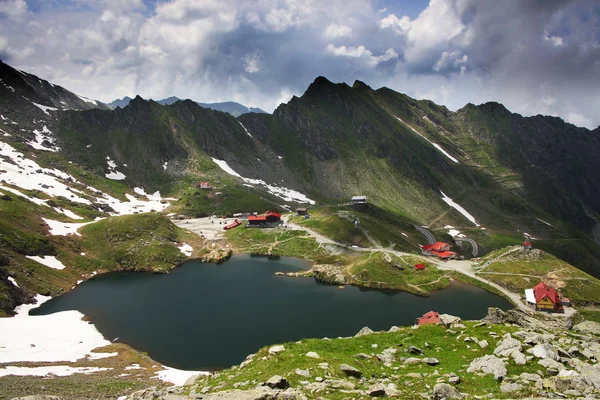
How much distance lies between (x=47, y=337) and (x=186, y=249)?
203 feet

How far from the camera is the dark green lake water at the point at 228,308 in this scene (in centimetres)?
6006

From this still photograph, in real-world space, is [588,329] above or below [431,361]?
below

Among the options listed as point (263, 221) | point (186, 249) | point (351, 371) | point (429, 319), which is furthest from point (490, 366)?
point (263, 221)

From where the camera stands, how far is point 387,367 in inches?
1090

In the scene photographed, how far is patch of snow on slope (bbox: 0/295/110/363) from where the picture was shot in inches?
2015

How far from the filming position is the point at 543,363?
24.5 m

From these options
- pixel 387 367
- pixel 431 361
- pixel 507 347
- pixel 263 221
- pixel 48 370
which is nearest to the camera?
pixel 387 367

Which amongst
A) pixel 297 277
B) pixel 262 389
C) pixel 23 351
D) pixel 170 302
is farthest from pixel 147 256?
pixel 262 389

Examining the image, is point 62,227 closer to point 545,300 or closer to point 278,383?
point 278,383

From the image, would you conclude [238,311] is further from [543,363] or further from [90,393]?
[543,363]

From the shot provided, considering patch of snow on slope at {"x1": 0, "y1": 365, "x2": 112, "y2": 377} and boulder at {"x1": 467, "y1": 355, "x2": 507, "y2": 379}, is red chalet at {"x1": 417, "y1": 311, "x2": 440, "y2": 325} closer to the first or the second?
boulder at {"x1": 467, "y1": 355, "x2": 507, "y2": 379}

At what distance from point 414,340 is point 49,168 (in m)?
203

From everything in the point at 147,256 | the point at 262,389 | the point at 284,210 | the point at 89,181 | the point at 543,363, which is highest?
the point at 89,181

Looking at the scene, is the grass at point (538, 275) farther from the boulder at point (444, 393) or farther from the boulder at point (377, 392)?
the boulder at point (377, 392)
